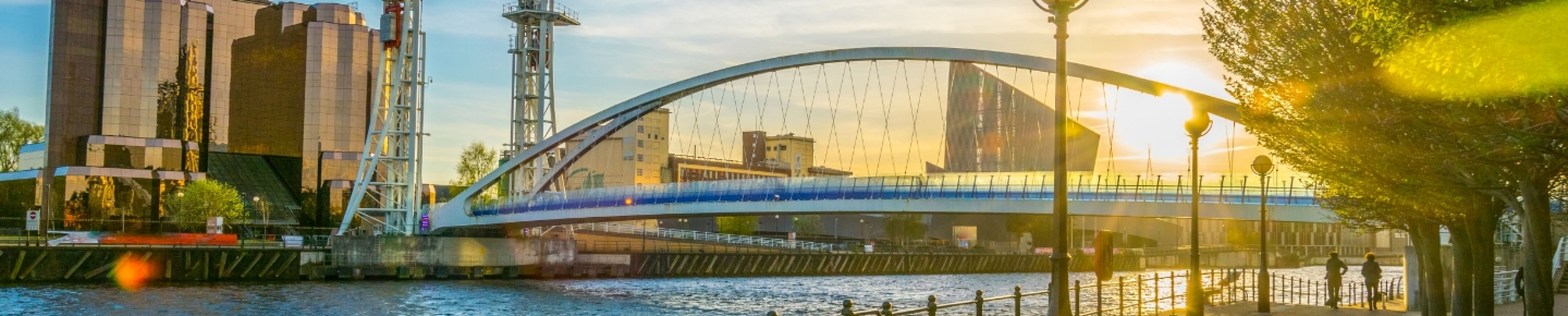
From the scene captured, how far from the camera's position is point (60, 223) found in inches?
3767

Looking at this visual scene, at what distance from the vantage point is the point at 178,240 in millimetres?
67812

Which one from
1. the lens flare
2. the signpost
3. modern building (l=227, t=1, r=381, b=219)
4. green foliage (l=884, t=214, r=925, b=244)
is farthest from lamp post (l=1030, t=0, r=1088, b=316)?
green foliage (l=884, t=214, r=925, b=244)

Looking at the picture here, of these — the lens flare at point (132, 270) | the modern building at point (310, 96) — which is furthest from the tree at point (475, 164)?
the lens flare at point (132, 270)

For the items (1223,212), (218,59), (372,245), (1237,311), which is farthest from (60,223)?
(1237,311)

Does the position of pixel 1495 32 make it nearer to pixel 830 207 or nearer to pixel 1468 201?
pixel 1468 201

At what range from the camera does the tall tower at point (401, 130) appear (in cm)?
7150

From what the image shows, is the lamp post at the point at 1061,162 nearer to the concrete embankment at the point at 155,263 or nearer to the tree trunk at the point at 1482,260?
the tree trunk at the point at 1482,260

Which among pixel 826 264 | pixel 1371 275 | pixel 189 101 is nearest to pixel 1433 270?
pixel 1371 275

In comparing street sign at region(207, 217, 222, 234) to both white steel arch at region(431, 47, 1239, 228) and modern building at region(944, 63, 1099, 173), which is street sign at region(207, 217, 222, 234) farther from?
modern building at region(944, 63, 1099, 173)

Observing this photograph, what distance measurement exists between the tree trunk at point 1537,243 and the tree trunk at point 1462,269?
2699 millimetres

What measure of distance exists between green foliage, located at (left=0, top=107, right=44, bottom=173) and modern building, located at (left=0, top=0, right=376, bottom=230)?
10.7 m

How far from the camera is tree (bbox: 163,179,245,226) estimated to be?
9350cm

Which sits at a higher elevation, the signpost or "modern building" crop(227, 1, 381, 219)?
"modern building" crop(227, 1, 381, 219)

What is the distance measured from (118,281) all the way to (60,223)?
1802 inches
